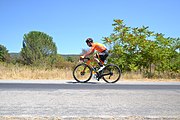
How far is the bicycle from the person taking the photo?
12062 millimetres

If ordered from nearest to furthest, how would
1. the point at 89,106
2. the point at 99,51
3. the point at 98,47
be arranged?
1. the point at 89,106
2. the point at 98,47
3. the point at 99,51

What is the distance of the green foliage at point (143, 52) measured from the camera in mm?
15859

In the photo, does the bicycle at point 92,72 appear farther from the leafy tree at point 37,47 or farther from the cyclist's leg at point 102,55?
the leafy tree at point 37,47

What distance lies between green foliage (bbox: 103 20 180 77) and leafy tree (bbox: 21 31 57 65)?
108 feet

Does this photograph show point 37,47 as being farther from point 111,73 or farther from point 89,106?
point 89,106

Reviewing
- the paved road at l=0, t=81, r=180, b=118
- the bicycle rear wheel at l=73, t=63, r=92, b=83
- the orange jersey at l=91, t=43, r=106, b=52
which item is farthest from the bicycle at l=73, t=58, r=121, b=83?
the paved road at l=0, t=81, r=180, b=118

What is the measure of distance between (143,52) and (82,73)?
5.37 meters

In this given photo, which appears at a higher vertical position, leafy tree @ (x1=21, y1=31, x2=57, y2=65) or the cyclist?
leafy tree @ (x1=21, y1=31, x2=57, y2=65)

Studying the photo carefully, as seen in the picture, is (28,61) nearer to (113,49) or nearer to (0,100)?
(113,49)

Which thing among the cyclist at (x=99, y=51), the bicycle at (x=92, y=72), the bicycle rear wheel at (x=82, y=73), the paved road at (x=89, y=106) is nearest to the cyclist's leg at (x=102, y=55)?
the cyclist at (x=99, y=51)

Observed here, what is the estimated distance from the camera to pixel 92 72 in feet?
39.7

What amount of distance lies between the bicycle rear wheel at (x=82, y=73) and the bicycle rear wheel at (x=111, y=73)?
2.16 ft

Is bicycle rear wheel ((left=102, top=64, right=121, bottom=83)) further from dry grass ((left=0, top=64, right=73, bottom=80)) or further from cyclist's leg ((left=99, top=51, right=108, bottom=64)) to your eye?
dry grass ((left=0, top=64, right=73, bottom=80))

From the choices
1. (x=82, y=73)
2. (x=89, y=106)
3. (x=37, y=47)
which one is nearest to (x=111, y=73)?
(x=82, y=73)
